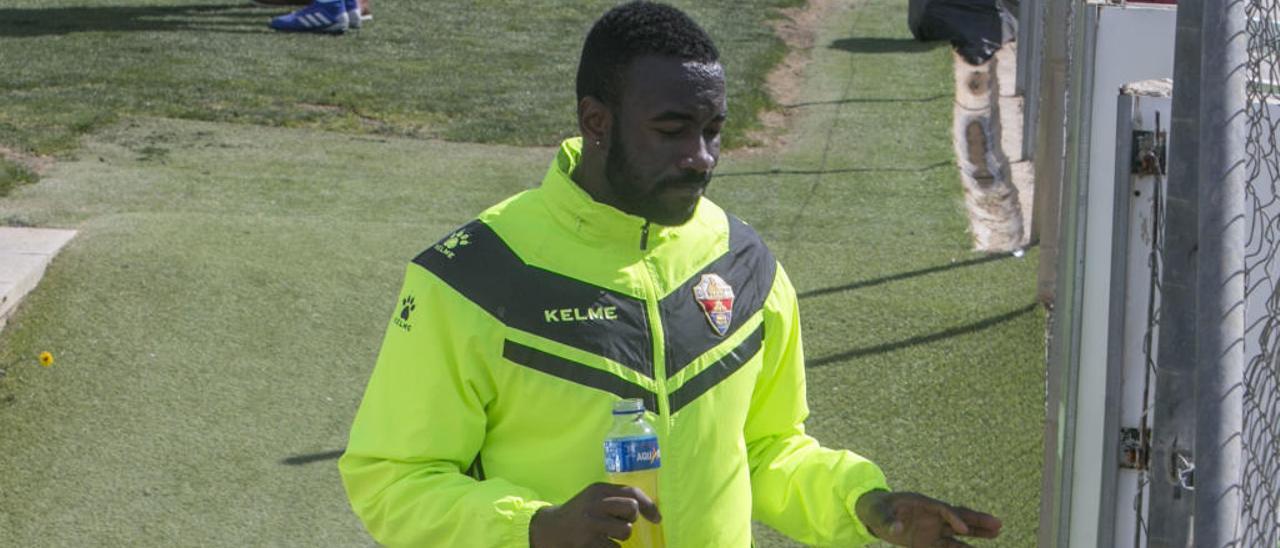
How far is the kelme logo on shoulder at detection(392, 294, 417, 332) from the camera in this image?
3061mm

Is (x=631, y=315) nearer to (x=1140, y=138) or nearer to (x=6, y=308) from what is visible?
→ (x=1140, y=138)

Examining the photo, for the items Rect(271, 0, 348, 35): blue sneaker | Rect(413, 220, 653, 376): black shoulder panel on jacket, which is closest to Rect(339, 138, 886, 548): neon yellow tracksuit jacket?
Rect(413, 220, 653, 376): black shoulder panel on jacket

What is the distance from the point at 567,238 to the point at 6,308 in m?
5.09

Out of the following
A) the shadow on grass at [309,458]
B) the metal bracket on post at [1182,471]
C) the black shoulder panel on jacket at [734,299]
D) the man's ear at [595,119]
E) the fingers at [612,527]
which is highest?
the man's ear at [595,119]

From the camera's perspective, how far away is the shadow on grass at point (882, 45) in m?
14.6

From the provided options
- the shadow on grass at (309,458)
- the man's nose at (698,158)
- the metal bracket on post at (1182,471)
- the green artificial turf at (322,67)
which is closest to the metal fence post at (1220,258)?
the metal bracket on post at (1182,471)

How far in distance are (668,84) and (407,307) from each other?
0.61 m

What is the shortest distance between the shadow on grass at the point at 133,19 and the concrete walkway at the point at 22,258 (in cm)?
576

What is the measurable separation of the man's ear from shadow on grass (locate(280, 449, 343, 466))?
370cm

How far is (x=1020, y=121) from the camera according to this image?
12.2 m

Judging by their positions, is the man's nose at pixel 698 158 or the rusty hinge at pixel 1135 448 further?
the rusty hinge at pixel 1135 448

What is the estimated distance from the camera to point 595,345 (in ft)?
10.2

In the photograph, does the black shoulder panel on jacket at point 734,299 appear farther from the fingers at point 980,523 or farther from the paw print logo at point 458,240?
the fingers at point 980,523

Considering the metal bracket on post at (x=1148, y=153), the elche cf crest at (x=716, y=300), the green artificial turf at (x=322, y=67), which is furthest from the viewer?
the green artificial turf at (x=322, y=67)
